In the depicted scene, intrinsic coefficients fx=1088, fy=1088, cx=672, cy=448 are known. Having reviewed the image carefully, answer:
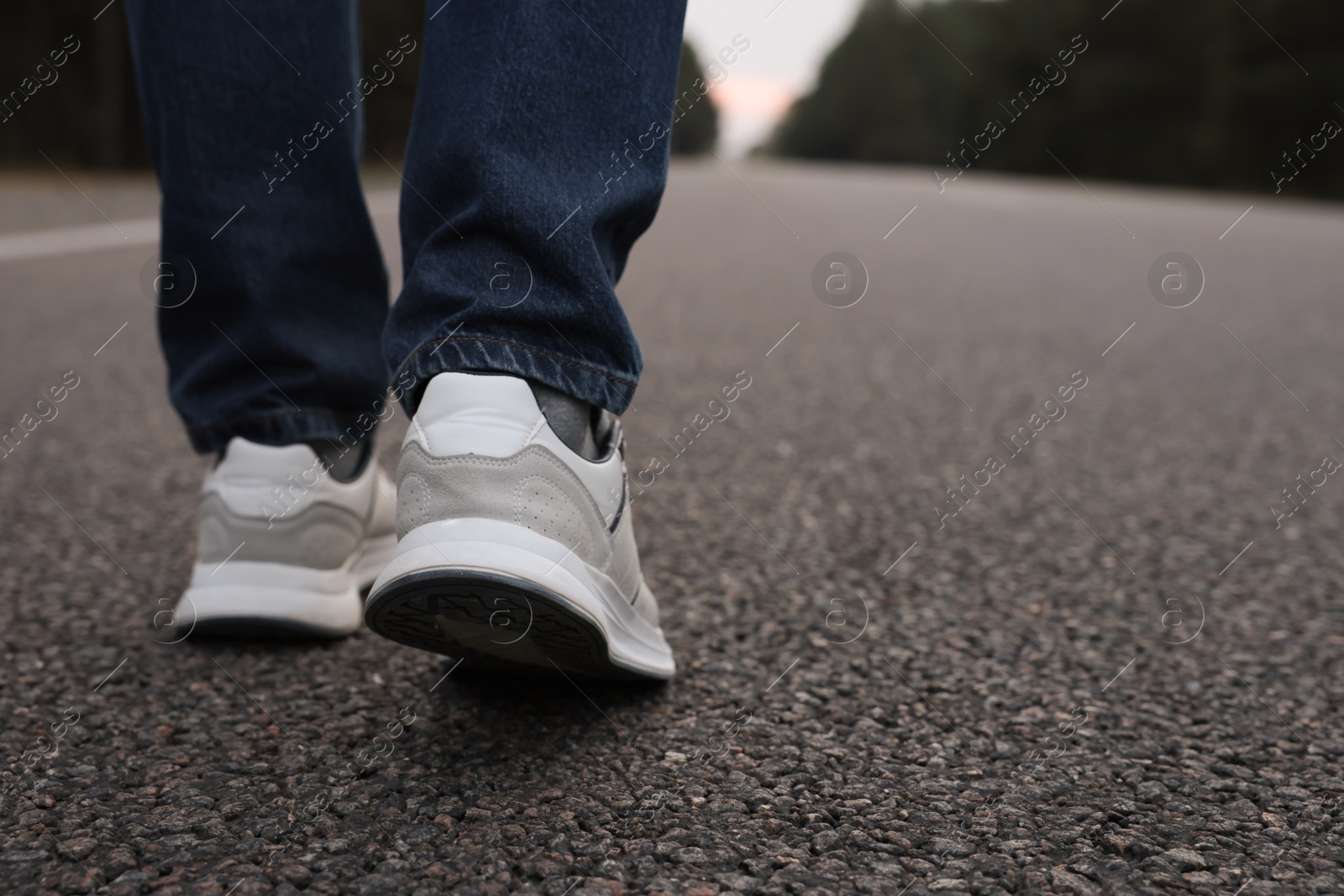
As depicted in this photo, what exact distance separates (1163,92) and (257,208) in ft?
104

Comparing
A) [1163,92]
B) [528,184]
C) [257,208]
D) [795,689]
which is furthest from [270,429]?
[1163,92]

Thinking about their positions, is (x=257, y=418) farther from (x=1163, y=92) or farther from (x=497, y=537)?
(x=1163, y=92)

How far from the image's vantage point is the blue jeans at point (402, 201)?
0.91 metres

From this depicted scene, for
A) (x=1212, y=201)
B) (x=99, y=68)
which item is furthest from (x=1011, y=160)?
(x=99, y=68)

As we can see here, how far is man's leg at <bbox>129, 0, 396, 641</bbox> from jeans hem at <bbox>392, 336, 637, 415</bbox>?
30 cm

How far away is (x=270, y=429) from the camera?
118cm

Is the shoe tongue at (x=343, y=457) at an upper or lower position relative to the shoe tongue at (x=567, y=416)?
lower

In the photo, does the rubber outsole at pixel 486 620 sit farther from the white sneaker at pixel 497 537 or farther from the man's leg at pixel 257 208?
the man's leg at pixel 257 208

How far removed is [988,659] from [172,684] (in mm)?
842

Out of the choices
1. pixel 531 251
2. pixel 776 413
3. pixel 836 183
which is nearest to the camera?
pixel 531 251

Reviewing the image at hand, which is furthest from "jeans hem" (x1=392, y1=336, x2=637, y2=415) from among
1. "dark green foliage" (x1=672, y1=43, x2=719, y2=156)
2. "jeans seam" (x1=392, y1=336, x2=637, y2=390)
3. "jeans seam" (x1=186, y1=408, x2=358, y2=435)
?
"dark green foliage" (x1=672, y1=43, x2=719, y2=156)

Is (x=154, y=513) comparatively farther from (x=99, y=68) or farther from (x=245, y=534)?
(x=99, y=68)

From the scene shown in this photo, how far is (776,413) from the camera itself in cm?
246

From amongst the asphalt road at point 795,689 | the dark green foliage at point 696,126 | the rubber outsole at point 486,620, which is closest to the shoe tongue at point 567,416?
the rubber outsole at point 486,620
